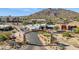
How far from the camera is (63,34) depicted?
2.96 metres

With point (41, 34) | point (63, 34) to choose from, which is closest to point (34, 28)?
point (41, 34)

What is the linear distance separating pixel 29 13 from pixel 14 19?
6.2 inches

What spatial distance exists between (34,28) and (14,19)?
8.3 inches

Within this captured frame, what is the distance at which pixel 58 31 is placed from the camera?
2.95 meters
